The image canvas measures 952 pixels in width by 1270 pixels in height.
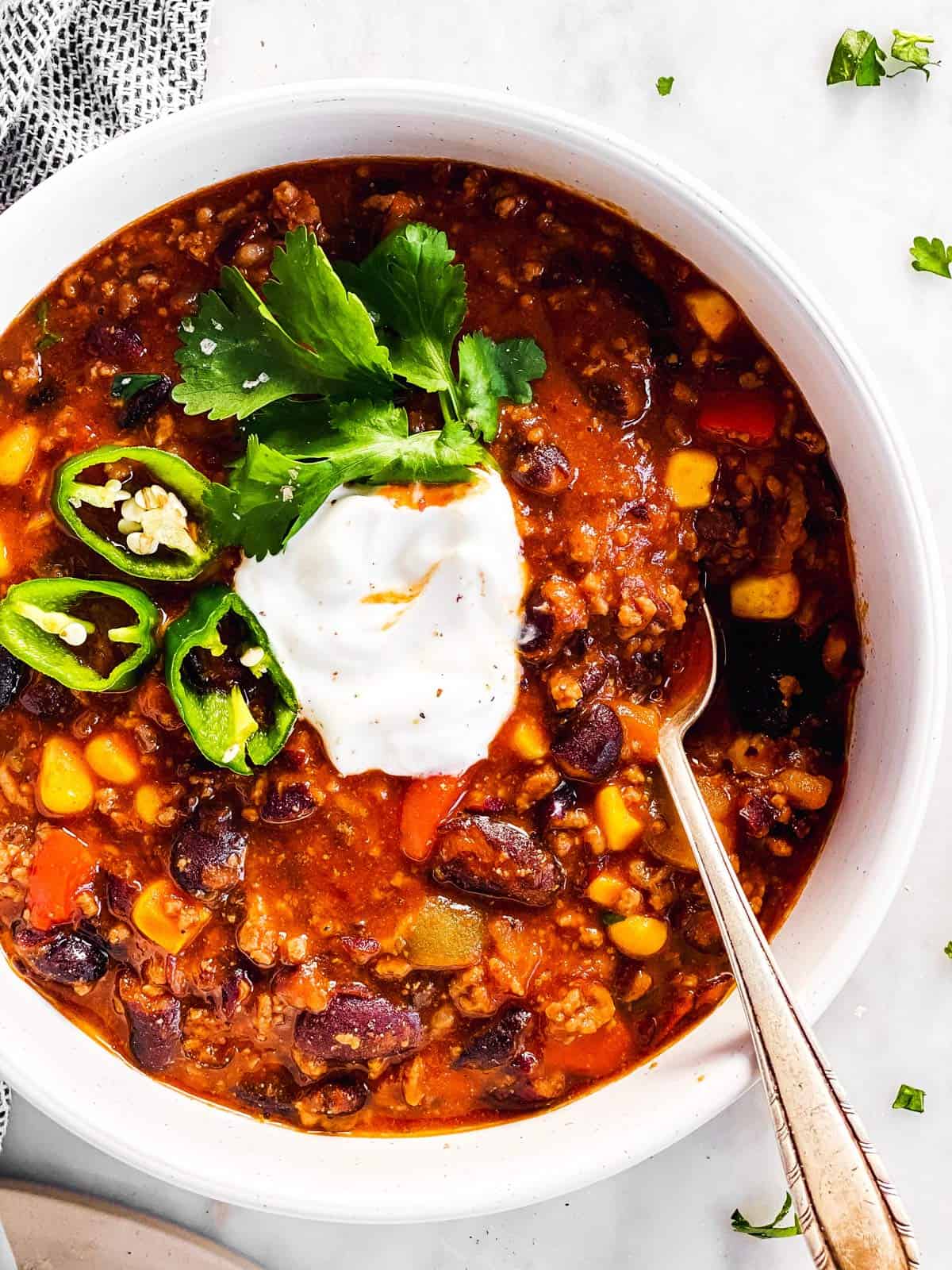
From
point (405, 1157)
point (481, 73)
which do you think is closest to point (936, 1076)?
point (405, 1157)

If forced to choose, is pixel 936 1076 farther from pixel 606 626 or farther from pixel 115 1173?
pixel 115 1173

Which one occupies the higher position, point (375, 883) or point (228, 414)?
point (228, 414)

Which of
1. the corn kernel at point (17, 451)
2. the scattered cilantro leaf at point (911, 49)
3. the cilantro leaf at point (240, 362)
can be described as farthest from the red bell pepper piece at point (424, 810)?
the scattered cilantro leaf at point (911, 49)

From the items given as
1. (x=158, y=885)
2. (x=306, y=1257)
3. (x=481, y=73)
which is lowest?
(x=306, y=1257)

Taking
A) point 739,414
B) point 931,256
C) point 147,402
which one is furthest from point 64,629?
point 931,256

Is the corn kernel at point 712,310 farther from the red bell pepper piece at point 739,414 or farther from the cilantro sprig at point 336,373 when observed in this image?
the cilantro sprig at point 336,373

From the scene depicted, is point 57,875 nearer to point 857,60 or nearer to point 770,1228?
point 770,1228
